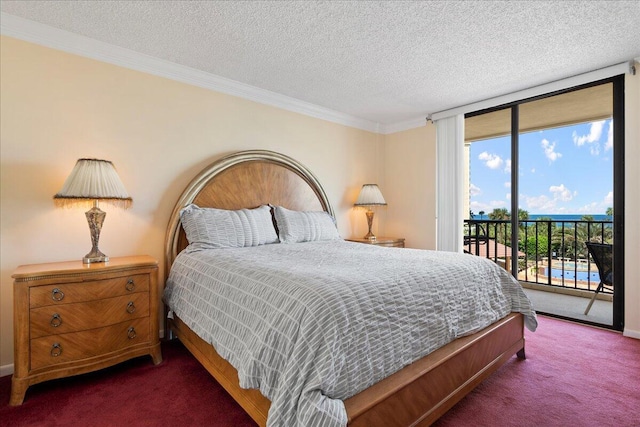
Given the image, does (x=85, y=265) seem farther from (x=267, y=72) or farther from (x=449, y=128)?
(x=449, y=128)

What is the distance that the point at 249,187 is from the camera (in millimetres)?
3180

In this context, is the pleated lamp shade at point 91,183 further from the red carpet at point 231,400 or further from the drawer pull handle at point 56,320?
the red carpet at point 231,400

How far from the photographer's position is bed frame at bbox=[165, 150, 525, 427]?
1308 millimetres

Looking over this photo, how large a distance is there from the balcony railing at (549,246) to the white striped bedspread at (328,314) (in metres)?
2.51

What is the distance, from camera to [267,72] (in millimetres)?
2947

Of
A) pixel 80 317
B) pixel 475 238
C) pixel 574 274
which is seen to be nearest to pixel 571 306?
pixel 574 274

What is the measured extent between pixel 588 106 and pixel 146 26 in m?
5.05

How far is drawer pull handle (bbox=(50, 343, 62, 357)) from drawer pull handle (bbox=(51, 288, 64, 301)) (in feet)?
0.89

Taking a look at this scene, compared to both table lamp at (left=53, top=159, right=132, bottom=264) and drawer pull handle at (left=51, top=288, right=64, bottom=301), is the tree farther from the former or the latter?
drawer pull handle at (left=51, top=288, right=64, bottom=301)

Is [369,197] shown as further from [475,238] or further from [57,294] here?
[57,294]

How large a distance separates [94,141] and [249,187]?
4.29ft

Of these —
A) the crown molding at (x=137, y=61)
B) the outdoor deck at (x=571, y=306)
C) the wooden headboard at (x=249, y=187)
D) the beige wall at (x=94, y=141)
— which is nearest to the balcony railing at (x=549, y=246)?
the outdoor deck at (x=571, y=306)

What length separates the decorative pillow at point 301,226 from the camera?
3.03 metres

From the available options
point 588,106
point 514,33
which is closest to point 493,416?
point 514,33
